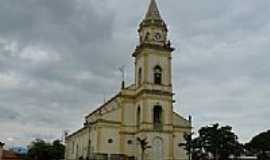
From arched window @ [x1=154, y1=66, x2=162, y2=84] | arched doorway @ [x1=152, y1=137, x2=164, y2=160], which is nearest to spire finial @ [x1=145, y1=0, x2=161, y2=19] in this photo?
arched window @ [x1=154, y1=66, x2=162, y2=84]

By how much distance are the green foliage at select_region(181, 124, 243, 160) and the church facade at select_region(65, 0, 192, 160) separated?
5.07 m

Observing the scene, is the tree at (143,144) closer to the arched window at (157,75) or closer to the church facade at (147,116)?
the church facade at (147,116)

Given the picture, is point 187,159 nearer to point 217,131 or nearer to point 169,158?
point 169,158

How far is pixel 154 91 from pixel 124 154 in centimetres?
1042

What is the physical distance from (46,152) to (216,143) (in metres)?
38.3

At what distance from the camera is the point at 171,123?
67.6 metres

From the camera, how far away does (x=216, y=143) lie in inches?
2437

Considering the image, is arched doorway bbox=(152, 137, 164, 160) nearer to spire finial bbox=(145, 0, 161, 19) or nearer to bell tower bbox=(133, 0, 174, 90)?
bell tower bbox=(133, 0, 174, 90)

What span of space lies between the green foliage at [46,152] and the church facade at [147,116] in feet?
54.4

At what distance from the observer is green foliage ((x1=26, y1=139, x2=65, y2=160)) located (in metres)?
84.9

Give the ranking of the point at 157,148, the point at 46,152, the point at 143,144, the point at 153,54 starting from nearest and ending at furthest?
the point at 143,144, the point at 157,148, the point at 153,54, the point at 46,152

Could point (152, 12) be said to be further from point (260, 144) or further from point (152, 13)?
point (260, 144)

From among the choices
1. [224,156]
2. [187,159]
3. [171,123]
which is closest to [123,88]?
[171,123]

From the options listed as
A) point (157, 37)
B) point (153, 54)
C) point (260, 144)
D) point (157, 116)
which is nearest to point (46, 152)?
point (157, 116)
